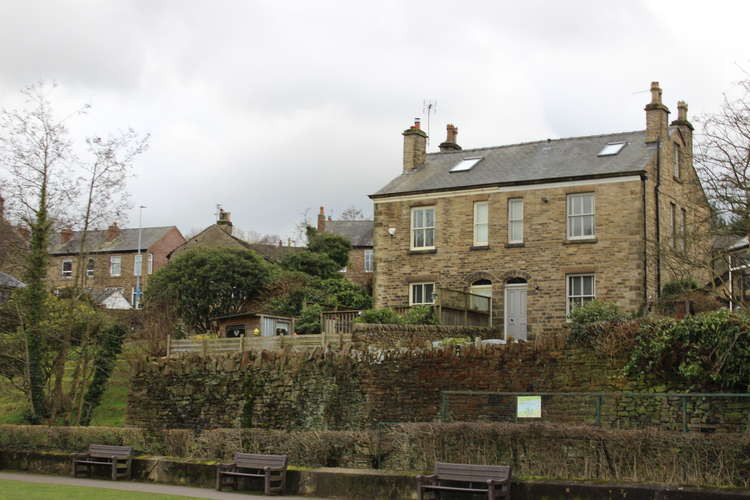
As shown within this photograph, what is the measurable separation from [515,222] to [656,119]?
6365mm

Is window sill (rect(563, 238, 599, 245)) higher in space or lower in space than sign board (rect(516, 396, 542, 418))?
higher

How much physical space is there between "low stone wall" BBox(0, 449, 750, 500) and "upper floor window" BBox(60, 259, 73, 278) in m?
43.7

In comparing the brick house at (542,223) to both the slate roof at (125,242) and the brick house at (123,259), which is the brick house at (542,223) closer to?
the brick house at (123,259)

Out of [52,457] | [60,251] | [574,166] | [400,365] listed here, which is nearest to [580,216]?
[574,166]

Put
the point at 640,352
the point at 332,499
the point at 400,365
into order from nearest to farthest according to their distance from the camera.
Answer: the point at 332,499, the point at 640,352, the point at 400,365

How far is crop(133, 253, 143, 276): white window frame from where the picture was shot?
6350cm

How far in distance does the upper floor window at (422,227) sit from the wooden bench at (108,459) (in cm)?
1766

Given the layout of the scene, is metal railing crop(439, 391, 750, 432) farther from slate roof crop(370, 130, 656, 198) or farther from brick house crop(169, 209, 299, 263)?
brick house crop(169, 209, 299, 263)

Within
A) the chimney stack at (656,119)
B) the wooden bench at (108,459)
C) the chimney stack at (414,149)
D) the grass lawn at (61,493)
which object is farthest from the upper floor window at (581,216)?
the grass lawn at (61,493)

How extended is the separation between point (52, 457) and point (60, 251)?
46.6m

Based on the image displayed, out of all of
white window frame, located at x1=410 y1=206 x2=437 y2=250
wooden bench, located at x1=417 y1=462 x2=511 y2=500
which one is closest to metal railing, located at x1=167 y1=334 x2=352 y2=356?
white window frame, located at x1=410 y1=206 x2=437 y2=250

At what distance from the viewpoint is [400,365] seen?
23078mm

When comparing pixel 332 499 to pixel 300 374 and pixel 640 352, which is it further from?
pixel 300 374

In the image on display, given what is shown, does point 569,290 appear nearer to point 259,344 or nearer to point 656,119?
point 656,119
